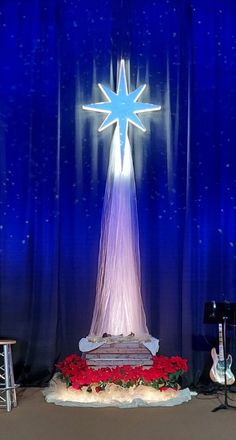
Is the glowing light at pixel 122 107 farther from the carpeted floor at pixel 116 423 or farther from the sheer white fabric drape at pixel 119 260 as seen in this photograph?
the carpeted floor at pixel 116 423

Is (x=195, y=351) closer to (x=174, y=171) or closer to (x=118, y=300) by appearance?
(x=118, y=300)

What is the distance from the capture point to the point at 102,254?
4852mm

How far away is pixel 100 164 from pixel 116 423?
2.27 metres

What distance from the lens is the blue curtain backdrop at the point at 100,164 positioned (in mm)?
4855

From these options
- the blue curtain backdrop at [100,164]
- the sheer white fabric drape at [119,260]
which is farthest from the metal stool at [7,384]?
the sheer white fabric drape at [119,260]

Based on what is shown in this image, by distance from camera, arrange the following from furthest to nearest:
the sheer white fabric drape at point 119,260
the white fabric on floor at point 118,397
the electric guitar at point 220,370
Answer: the sheer white fabric drape at point 119,260
the electric guitar at point 220,370
the white fabric on floor at point 118,397

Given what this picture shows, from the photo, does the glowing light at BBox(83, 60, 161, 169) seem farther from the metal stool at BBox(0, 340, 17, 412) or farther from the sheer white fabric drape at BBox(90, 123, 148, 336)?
the metal stool at BBox(0, 340, 17, 412)

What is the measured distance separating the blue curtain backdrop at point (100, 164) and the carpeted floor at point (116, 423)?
75cm

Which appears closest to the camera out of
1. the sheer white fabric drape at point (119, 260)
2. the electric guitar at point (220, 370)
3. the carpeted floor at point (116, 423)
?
the carpeted floor at point (116, 423)

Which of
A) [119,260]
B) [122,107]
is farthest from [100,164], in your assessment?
[119,260]

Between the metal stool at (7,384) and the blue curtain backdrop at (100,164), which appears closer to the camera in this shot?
the metal stool at (7,384)

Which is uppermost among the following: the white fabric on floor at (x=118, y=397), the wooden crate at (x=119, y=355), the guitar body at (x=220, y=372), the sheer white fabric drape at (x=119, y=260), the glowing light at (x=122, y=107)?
the glowing light at (x=122, y=107)

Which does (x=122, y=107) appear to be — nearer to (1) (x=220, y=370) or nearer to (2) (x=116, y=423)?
(1) (x=220, y=370)

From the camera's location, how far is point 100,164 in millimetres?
4992
